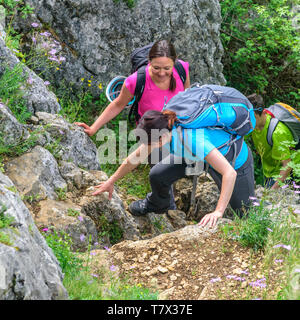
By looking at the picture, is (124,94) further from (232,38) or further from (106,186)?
(232,38)

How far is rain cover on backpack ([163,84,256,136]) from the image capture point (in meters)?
4.03

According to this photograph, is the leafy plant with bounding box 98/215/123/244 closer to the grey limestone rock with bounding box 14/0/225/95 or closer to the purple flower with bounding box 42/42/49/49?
the purple flower with bounding box 42/42/49/49

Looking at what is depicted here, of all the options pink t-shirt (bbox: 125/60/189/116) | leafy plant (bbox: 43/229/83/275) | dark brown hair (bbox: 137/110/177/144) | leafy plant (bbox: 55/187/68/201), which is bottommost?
leafy plant (bbox: 43/229/83/275)

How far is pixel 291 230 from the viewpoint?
12.1ft

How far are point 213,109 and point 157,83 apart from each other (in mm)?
1096

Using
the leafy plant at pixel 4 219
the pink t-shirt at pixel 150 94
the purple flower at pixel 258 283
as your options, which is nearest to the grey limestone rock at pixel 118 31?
the pink t-shirt at pixel 150 94

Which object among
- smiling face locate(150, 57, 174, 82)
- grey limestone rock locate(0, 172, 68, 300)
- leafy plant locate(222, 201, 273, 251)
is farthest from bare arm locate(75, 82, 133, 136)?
grey limestone rock locate(0, 172, 68, 300)

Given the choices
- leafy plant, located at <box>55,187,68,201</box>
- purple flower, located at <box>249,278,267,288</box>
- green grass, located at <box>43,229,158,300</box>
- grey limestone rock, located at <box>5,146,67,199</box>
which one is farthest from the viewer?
leafy plant, located at <box>55,187,68,201</box>

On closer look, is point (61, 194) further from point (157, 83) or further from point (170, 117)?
point (157, 83)

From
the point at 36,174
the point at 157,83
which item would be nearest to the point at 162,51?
the point at 157,83

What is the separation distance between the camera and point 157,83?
16.4ft

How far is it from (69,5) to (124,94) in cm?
273

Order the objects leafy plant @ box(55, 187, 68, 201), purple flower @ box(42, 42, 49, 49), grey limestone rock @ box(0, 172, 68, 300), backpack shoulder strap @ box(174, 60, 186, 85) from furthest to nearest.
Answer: purple flower @ box(42, 42, 49, 49) < backpack shoulder strap @ box(174, 60, 186, 85) < leafy plant @ box(55, 187, 68, 201) < grey limestone rock @ box(0, 172, 68, 300)
